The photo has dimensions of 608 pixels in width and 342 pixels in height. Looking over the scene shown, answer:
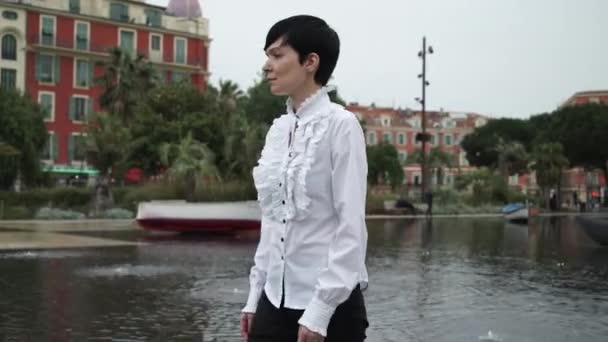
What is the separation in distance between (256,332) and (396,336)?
177 inches

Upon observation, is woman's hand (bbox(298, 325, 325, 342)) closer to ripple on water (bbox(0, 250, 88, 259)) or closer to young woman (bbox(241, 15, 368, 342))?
young woman (bbox(241, 15, 368, 342))

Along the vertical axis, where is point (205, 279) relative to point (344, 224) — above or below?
below

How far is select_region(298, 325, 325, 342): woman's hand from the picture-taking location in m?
2.47

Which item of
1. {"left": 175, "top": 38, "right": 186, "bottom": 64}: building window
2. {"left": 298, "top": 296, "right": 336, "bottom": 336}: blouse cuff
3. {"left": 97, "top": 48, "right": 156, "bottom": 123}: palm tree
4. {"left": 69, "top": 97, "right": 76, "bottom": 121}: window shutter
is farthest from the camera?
{"left": 175, "top": 38, "right": 186, "bottom": 64}: building window

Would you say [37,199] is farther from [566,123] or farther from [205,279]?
[566,123]

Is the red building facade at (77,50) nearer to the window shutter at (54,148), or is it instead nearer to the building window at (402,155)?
the window shutter at (54,148)

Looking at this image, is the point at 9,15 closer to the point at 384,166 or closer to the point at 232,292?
the point at 384,166

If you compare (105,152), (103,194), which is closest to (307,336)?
(105,152)

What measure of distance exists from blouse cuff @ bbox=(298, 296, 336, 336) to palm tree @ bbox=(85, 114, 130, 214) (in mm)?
32429

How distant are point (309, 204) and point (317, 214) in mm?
43

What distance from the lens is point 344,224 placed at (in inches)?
99.3

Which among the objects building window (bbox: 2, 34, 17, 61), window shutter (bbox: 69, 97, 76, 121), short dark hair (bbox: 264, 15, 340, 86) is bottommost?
short dark hair (bbox: 264, 15, 340, 86)

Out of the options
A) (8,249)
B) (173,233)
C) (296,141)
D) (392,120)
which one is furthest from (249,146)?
(392,120)

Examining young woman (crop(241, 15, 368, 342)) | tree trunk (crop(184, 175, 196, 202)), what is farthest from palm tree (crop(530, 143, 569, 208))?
young woman (crop(241, 15, 368, 342))
